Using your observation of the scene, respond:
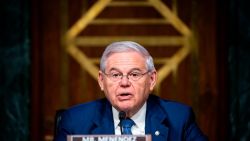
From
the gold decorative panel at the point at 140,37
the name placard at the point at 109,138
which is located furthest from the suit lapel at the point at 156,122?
the gold decorative panel at the point at 140,37

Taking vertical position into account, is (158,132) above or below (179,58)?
below

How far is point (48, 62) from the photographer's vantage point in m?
4.52

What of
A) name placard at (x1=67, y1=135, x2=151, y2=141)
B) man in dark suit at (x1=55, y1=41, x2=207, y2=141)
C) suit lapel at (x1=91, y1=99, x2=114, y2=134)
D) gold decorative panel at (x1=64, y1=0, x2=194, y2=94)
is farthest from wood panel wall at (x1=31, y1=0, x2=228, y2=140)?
name placard at (x1=67, y1=135, x2=151, y2=141)

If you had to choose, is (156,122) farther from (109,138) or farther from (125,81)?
(109,138)

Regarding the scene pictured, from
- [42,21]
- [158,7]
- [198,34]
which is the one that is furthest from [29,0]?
[198,34]

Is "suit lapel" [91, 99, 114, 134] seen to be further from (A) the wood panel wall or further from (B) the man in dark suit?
(A) the wood panel wall

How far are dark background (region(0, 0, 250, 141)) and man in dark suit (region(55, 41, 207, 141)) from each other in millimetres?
1723

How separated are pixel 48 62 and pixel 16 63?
270 mm

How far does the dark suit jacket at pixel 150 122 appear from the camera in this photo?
260 cm

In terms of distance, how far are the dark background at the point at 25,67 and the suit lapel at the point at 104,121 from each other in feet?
5.98

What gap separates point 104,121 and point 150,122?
0.72 ft

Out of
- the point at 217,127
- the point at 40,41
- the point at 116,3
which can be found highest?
the point at 116,3

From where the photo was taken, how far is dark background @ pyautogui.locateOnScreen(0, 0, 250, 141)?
4387mm

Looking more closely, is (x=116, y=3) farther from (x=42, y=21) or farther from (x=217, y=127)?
(x=217, y=127)
